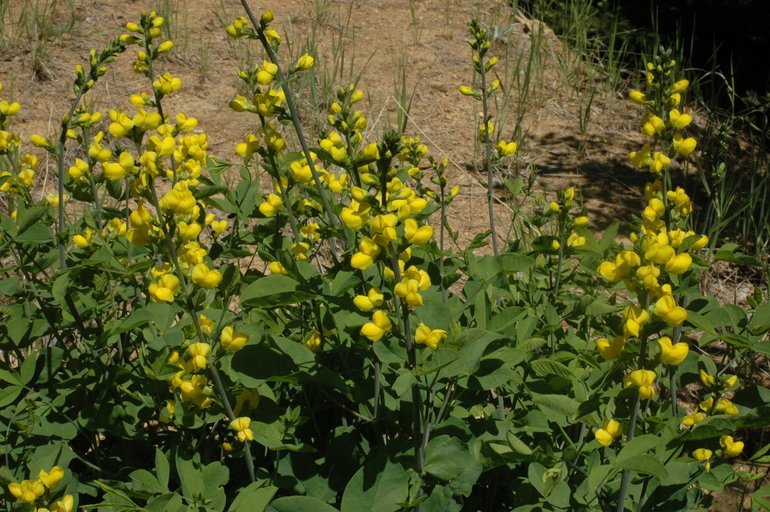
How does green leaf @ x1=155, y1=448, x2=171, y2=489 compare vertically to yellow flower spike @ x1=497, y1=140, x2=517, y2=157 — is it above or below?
below

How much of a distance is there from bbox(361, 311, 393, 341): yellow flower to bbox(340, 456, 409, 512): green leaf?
0.34 meters

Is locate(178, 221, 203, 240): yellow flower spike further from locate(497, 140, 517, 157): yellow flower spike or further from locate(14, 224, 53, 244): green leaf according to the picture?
locate(497, 140, 517, 157): yellow flower spike

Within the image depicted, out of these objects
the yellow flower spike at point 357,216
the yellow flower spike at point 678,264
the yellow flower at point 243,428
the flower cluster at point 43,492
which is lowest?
the flower cluster at point 43,492

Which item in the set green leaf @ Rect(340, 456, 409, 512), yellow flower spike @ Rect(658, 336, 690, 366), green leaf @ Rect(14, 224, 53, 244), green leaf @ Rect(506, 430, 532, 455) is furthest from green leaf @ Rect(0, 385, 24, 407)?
yellow flower spike @ Rect(658, 336, 690, 366)

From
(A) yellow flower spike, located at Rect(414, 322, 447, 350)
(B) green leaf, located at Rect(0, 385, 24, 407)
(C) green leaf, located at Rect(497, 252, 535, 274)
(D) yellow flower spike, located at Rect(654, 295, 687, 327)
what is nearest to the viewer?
(D) yellow flower spike, located at Rect(654, 295, 687, 327)

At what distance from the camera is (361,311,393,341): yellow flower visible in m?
1.27

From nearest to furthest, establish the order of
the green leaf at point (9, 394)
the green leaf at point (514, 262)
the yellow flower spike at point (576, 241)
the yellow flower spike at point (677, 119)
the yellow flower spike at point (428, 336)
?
the yellow flower spike at point (428, 336), the yellow flower spike at point (677, 119), the green leaf at point (9, 394), the green leaf at point (514, 262), the yellow flower spike at point (576, 241)

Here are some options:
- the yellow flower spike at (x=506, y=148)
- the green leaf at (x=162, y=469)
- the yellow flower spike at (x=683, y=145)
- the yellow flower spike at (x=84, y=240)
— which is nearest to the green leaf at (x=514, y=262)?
the yellow flower spike at (x=683, y=145)

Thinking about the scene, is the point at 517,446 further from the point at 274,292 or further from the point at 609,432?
the point at 274,292

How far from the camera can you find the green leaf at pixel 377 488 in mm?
1412

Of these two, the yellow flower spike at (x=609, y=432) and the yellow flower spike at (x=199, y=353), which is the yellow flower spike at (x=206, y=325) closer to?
the yellow flower spike at (x=199, y=353)

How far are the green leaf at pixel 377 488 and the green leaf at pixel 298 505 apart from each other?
46 mm

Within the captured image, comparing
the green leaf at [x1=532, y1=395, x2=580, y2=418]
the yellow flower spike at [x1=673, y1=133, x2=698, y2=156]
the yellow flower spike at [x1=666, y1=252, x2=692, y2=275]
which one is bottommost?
the green leaf at [x1=532, y1=395, x2=580, y2=418]

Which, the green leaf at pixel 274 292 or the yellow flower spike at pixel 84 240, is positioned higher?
the green leaf at pixel 274 292
